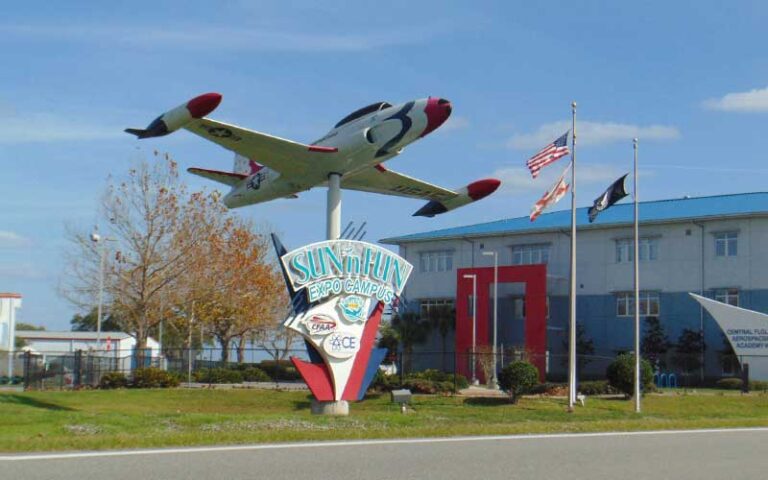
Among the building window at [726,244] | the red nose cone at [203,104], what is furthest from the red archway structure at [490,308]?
the red nose cone at [203,104]

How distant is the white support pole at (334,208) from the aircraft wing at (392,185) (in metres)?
1.16

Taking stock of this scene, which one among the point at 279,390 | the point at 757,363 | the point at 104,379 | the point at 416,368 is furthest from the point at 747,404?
the point at 416,368

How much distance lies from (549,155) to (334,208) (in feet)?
21.9

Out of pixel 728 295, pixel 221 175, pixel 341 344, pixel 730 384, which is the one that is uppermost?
pixel 221 175

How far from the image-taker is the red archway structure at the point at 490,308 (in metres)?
52.2

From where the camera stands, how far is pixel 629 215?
→ 55.8 m

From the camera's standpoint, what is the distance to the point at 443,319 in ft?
195

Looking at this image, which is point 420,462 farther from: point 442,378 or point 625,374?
point 442,378

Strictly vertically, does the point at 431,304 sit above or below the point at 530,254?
below

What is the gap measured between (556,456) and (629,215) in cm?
4484

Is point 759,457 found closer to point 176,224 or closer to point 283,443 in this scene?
point 283,443

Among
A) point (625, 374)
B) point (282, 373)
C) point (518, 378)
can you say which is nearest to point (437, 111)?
point (518, 378)

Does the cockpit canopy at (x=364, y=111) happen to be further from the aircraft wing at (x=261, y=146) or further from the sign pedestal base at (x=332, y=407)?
the sign pedestal base at (x=332, y=407)

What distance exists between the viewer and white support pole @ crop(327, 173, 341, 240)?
24.5 metres
